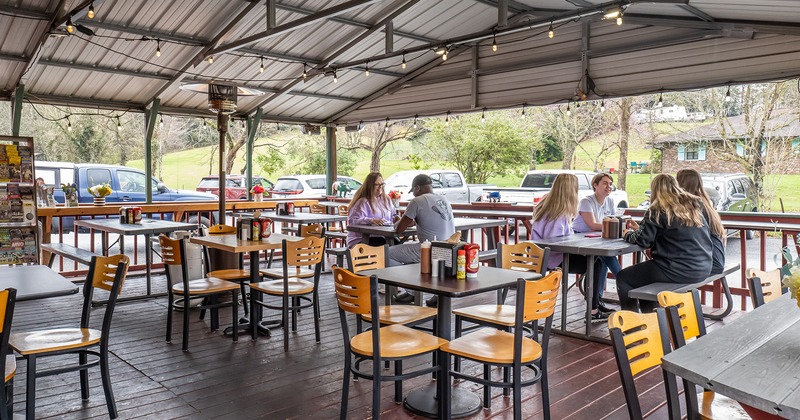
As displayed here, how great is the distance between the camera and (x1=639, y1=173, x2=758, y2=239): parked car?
12.9m

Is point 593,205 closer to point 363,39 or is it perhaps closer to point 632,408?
point 632,408

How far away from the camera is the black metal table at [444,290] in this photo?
10.3ft

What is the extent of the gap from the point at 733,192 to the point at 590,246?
→ 432 inches

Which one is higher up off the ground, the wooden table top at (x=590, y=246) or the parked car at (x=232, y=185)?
the parked car at (x=232, y=185)

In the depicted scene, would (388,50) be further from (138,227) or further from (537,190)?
(537,190)

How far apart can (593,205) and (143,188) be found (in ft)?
32.3

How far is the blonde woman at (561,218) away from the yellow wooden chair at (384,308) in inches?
68.6

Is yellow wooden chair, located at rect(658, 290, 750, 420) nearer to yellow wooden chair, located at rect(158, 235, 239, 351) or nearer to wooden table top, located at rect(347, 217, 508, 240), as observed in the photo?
yellow wooden chair, located at rect(158, 235, 239, 351)

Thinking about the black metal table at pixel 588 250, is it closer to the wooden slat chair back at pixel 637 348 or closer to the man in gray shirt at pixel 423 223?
the man in gray shirt at pixel 423 223

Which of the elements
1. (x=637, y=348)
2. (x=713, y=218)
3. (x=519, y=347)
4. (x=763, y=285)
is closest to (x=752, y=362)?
(x=637, y=348)

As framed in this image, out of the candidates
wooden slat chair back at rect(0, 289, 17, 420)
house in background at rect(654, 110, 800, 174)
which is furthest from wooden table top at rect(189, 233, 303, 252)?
house in background at rect(654, 110, 800, 174)

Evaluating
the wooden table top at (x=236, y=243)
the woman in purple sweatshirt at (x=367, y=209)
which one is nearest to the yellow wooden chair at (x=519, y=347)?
the wooden table top at (x=236, y=243)

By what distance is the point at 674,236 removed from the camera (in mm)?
4512

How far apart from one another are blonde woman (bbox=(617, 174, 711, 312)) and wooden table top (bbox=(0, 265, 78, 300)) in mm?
3859
